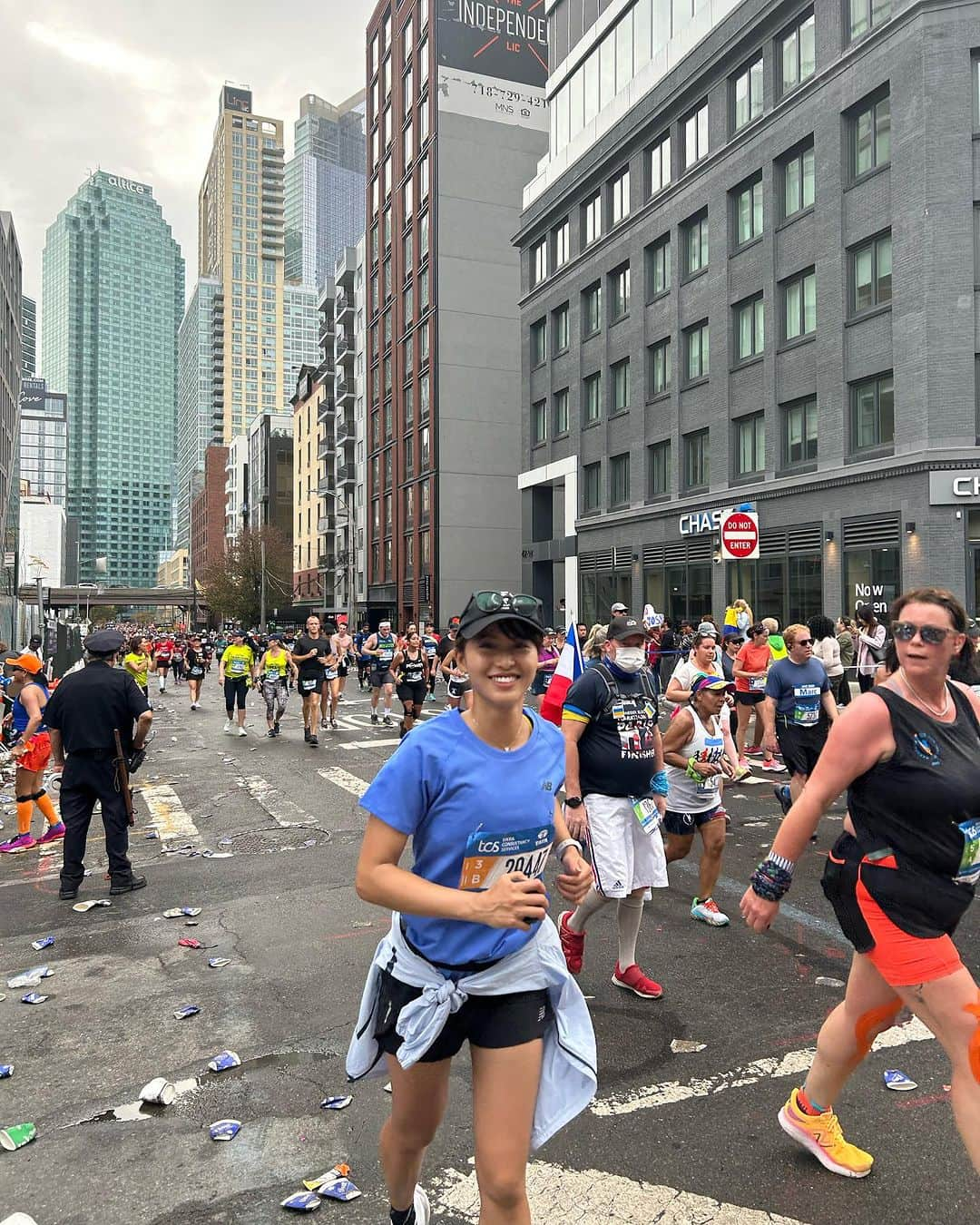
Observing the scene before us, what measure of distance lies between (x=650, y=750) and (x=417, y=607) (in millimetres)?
50323

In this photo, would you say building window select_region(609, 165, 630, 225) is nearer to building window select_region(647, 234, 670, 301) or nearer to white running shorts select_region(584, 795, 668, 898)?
building window select_region(647, 234, 670, 301)

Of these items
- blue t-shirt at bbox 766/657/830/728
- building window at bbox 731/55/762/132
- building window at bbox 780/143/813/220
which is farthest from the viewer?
building window at bbox 731/55/762/132

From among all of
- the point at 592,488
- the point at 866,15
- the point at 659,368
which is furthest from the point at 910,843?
the point at 592,488

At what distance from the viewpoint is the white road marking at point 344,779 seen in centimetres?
1118

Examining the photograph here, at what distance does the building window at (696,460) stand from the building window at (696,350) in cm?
202

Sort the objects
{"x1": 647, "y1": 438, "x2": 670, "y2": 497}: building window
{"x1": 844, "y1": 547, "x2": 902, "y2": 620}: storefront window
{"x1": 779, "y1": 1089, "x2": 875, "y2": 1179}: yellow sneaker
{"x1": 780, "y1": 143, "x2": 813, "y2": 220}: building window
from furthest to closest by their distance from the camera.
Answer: {"x1": 647, "y1": 438, "x2": 670, "y2": 497}: building window → {"x1": 780, "y1": 143, "x2": 813, "y2": 220}: building window → {"x1": 844, "y1": 547, "x2": 902, "y2": 620}: storefront window → {"x1": 779, "y1": 1089, "x2": 875, "y2": 1179}: yellow sneaker

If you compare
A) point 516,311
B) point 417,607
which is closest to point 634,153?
point 516,311

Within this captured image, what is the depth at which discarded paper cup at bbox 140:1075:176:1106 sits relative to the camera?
12.6 ft

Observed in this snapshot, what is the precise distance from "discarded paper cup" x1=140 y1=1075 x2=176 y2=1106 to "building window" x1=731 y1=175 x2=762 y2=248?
98.0 ft

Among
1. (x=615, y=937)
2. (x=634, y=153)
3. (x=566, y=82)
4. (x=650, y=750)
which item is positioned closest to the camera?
(x=650, y=750)

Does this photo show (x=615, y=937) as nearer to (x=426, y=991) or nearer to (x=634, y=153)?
(x=426, y=991)

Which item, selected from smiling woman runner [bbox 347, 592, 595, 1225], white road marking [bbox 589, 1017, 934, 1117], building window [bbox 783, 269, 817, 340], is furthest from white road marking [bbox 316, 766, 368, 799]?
building window [bbox 783, 269, 817, 340]

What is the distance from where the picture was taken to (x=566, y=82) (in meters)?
39.5

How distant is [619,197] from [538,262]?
7565 mm
